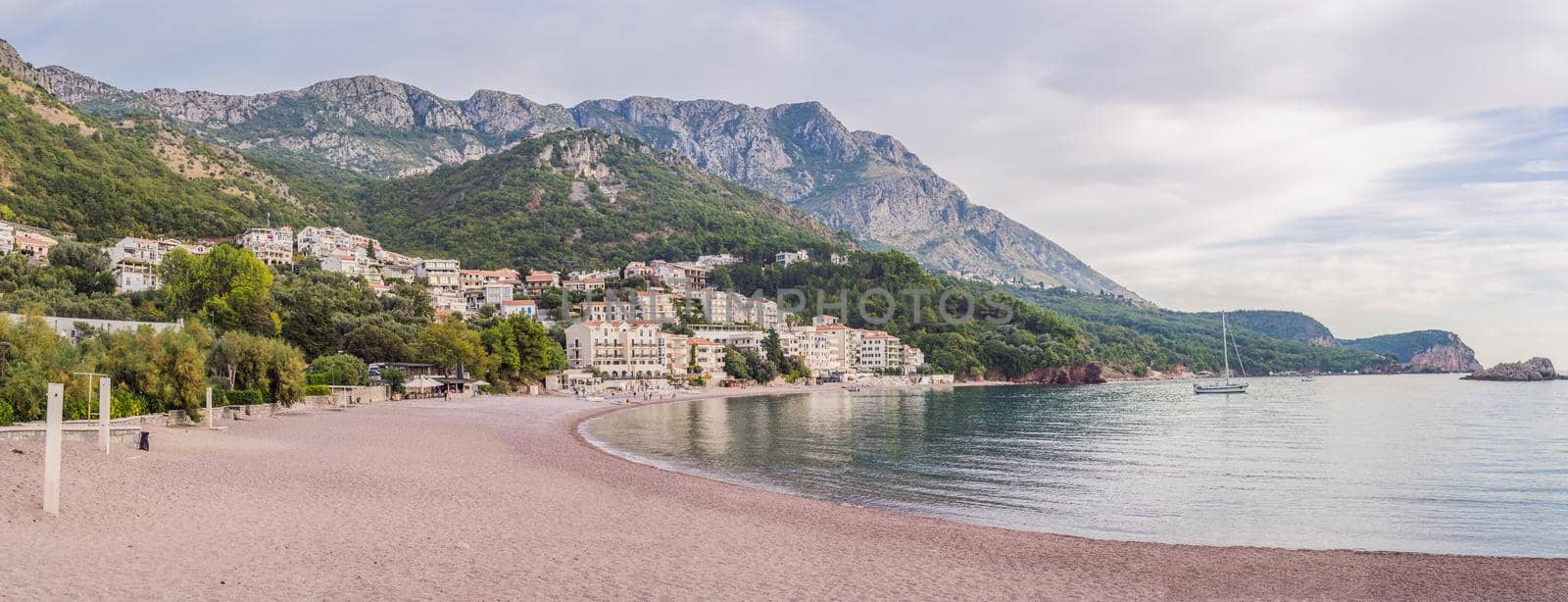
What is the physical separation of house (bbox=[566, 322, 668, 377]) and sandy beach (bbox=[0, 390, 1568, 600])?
75.5m

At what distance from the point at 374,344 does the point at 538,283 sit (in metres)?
63.0

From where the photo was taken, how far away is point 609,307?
11775 cm

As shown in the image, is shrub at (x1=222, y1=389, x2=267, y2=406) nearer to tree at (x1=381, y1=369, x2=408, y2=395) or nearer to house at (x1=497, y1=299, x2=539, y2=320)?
tree at (x1=381, y1=369, x2=408, y2=395)

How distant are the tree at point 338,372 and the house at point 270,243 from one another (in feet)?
161

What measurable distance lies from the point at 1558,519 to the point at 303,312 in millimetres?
67109

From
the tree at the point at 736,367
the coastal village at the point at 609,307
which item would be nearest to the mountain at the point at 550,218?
the coastal village at the point at 609,307

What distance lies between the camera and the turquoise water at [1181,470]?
17141mm

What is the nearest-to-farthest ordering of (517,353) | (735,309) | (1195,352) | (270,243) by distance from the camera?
(517,353) → (270,243) → (735,309) → (1195,352)

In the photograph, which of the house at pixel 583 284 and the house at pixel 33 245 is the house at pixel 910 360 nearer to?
the house at pixel 583 284

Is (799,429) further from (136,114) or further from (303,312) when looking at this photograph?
(136,114)

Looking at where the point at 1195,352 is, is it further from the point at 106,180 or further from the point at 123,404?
the point at 123,404

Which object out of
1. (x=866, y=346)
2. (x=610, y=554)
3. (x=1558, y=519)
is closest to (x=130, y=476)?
(x=610, y=554)

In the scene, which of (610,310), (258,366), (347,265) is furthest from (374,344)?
(610,310)

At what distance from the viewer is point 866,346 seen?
12988 centimetres
